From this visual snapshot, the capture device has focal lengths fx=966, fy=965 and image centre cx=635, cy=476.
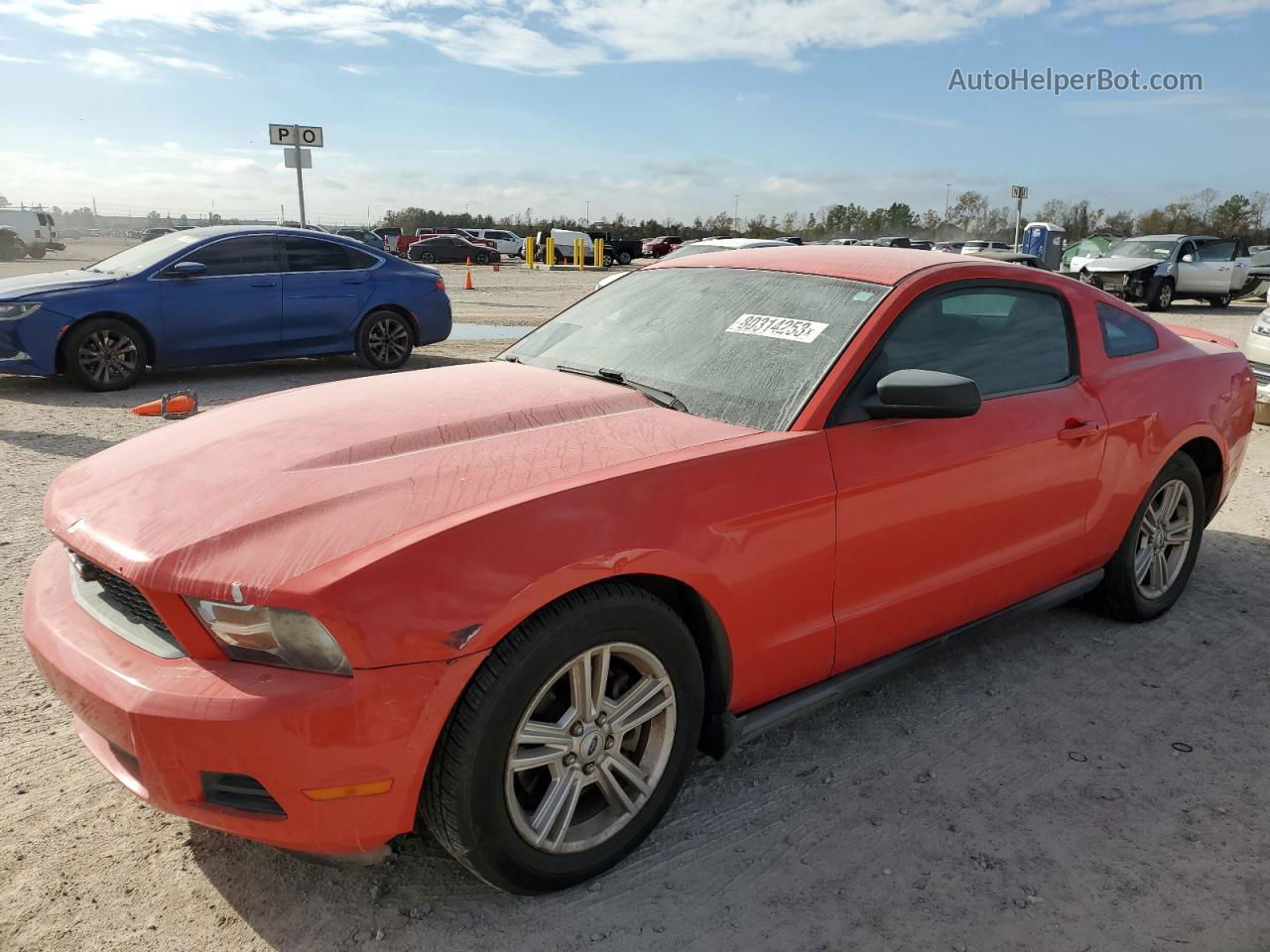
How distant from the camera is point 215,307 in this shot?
30.1 ft

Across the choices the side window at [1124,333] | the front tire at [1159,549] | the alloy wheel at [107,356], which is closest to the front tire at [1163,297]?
the front tire at [1159,549]

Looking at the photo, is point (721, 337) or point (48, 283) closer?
point (721, 337)

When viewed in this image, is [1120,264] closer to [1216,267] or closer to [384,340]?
[1216,267]

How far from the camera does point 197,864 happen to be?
2521 mm

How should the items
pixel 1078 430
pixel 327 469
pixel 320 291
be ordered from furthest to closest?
pixel 320 291 → pixel 1078 430 → pixel 327 469

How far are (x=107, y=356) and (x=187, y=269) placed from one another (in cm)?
106

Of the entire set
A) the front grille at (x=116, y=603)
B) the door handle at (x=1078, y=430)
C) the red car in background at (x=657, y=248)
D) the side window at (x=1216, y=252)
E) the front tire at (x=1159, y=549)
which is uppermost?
the red car in background at (x=657, y=248)

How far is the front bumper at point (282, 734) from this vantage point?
1.99 meters

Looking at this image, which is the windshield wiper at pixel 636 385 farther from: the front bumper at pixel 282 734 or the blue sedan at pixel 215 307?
the blue sedan at pixel 215 307

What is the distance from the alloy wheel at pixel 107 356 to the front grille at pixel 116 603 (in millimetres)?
7103

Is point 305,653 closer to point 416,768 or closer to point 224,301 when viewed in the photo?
point 416,768

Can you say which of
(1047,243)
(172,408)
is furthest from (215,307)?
(1047,243)

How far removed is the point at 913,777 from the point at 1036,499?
3.57ft

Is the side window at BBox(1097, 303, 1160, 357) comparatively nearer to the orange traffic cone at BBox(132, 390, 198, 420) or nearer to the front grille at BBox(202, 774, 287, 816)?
the front grille at BBox(202, 774, 287, 816)
